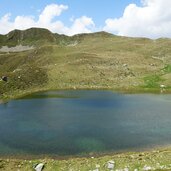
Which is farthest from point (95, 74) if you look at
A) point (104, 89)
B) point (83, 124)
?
point (83, 124)

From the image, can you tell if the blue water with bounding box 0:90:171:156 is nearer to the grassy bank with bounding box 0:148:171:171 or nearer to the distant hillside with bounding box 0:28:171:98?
the grassy bank with bounding box 0:148:171:171

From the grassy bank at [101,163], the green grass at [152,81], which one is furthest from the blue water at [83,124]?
the green grass at [152,81]

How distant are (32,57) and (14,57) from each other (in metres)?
16.3

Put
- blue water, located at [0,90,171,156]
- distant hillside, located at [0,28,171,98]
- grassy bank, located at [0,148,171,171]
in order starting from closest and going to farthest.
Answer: grassy bank, located at [0,148,171,171] → blue water, located at [0,90,171,156] → distant hillside, located at [0,28,171,98]

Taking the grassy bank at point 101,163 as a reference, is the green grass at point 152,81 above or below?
above

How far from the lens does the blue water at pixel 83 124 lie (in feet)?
140

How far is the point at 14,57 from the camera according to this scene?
176750 millimetres

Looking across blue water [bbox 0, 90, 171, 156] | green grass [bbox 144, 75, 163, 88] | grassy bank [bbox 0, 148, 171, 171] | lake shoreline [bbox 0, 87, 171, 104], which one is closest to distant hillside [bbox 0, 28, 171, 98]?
green grass [bbox 144, 75, 163, 88]

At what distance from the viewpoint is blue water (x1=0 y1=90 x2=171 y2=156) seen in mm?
42688

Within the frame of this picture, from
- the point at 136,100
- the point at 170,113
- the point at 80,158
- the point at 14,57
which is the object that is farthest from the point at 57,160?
the point at 14,57

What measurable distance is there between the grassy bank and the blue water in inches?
135

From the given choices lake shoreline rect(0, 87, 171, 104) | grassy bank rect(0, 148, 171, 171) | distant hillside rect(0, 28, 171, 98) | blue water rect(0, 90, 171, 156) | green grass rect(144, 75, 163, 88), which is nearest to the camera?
grassy bank rect(0, 148, 171, 171)

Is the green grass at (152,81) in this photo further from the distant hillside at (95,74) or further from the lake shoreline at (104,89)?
the lake shoreline at (104,89)

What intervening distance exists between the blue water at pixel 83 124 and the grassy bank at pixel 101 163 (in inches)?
135
